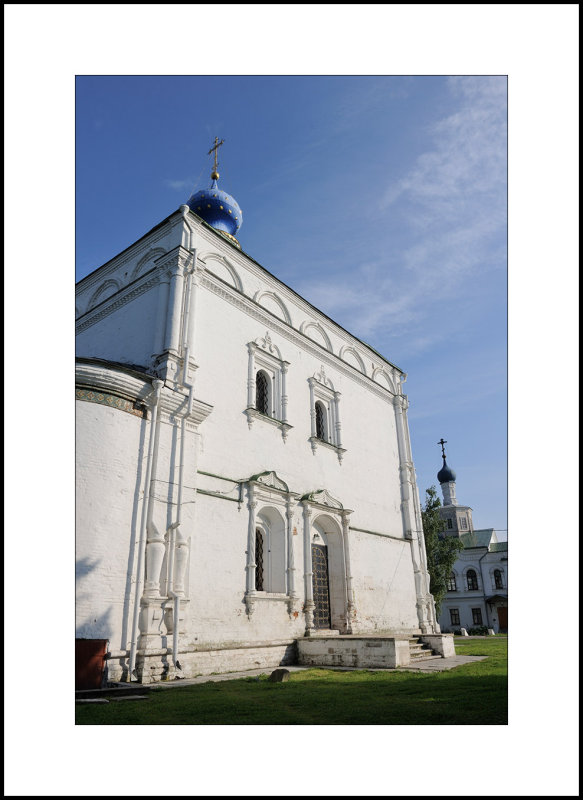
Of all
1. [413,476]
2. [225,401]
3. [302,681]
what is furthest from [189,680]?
[413,476]

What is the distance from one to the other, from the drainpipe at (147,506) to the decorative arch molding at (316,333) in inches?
255

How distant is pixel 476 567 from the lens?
4009cm

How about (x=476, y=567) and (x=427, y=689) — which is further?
(x=476, y=567)

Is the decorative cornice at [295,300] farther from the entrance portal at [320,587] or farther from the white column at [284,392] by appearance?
the entrance portal at [320,587]

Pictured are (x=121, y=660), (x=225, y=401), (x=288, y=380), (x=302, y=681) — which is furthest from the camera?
(x=288, y=380)

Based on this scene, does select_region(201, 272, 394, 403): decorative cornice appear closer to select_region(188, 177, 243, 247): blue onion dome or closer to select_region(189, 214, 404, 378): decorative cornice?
select_region(189, 214, 404, 378): decorative cornice

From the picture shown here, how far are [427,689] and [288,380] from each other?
815 centimetres

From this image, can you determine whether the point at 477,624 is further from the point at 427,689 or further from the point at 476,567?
the point at 427,689

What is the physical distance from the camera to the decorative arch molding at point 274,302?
1337cm

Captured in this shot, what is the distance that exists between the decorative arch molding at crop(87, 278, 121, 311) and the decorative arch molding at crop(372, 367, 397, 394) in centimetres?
861

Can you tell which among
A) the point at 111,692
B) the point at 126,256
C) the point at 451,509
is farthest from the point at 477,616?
the point at 111,692

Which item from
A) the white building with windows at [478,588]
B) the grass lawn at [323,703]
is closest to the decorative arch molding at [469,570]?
the white building with windows at [478,588]

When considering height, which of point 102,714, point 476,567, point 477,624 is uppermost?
point 102,714

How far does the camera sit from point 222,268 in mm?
12398
